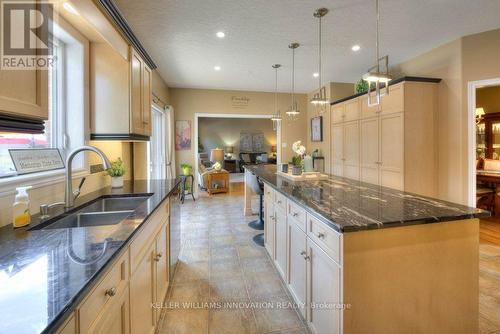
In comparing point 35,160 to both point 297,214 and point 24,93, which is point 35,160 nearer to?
point 24,93

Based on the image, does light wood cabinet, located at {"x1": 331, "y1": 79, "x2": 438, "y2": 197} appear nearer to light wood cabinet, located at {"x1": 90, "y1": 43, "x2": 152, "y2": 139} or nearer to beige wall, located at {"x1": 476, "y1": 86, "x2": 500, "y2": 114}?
beige wall, located at {"x1": 476, "y1": 86, "x2": 500, "y2": 114}

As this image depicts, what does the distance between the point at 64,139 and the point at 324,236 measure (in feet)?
6.87

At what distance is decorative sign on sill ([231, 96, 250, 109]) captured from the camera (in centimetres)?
607

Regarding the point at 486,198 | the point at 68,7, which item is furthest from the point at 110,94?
the point at 486,198

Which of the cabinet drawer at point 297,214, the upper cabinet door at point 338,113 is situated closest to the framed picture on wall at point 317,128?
the upper cabinet door at point 338,113

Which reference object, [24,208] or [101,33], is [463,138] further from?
[24,208]

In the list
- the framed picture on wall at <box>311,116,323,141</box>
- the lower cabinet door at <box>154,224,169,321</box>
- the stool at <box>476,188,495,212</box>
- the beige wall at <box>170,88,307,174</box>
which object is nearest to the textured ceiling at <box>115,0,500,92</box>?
the beige wall at <box>170,88,307,174</box>

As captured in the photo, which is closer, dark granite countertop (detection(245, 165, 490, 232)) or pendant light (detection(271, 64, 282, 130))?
dark granite countertop (detection(245, 165, 490, 232))

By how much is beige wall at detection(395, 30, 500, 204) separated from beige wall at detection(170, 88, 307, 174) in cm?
327

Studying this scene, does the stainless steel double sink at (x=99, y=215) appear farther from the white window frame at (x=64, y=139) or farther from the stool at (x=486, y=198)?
the stool at (x=486, y=198)

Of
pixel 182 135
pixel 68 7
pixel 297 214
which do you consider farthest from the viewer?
pixel 182 135

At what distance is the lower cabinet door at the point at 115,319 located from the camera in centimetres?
80

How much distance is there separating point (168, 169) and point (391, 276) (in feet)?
15.1

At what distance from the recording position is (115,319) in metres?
0.93
